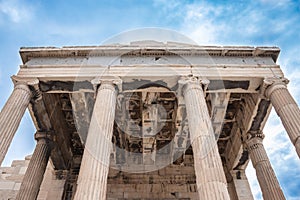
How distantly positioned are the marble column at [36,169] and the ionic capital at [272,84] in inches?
387

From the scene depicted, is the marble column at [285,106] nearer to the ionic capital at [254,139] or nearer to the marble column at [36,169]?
the ionic capital at [254,139]

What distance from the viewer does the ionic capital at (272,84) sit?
38.2 ft

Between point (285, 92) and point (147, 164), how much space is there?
8.19 metres

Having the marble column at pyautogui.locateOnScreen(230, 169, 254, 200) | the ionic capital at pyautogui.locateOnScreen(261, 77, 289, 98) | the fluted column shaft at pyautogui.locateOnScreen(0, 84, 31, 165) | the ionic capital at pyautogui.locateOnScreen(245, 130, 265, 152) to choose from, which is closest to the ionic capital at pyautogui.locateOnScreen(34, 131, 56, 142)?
the fluted column shaft at pyautogui.locateOnScreen(0, 84, 31, 165)

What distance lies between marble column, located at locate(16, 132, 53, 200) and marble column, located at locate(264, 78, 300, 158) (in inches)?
390

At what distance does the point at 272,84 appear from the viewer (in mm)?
11766

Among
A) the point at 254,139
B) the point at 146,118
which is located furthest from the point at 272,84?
the point at 146,118

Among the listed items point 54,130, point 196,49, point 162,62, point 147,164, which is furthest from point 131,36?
point 147,164

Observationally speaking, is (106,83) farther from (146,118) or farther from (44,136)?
(44,136)

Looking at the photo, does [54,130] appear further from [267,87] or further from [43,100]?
[267,87]

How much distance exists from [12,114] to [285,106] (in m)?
9.96

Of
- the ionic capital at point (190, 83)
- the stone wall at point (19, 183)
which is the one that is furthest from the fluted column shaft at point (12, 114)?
the ionic capital at point (190, 83)

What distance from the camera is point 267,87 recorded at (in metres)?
12.0

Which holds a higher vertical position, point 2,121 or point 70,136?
point 70,136
